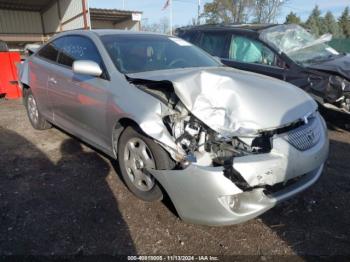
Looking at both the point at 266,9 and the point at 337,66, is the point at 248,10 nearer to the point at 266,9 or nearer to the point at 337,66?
the point at 266,9

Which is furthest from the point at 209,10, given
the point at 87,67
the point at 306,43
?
the point at 87,67

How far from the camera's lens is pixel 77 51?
165 inches

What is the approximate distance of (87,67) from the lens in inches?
136

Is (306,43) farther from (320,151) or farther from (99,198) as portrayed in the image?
(99,198)

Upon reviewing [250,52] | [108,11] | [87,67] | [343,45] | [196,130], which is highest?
[108,11]

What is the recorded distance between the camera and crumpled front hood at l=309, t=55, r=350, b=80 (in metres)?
4.96

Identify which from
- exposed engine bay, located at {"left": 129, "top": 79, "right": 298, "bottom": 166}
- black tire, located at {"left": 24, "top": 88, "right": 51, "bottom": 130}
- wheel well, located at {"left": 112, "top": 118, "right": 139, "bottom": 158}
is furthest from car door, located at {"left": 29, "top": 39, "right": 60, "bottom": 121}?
exposed engine bay, located at {"left": 129, "top": 79, "right": 298, "bottom": 166}

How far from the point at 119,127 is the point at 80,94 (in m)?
0.81

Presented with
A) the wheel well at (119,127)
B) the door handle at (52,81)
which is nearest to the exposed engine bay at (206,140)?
the wheel well at (119,127)

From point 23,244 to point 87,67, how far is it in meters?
1.78

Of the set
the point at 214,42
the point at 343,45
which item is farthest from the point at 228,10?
the point at 214,42

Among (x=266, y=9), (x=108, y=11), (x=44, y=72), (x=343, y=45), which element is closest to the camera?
(x=44, y=72)

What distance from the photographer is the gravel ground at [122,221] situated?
264 cm

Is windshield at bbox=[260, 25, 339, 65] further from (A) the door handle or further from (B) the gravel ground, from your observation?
(A) the door handle
